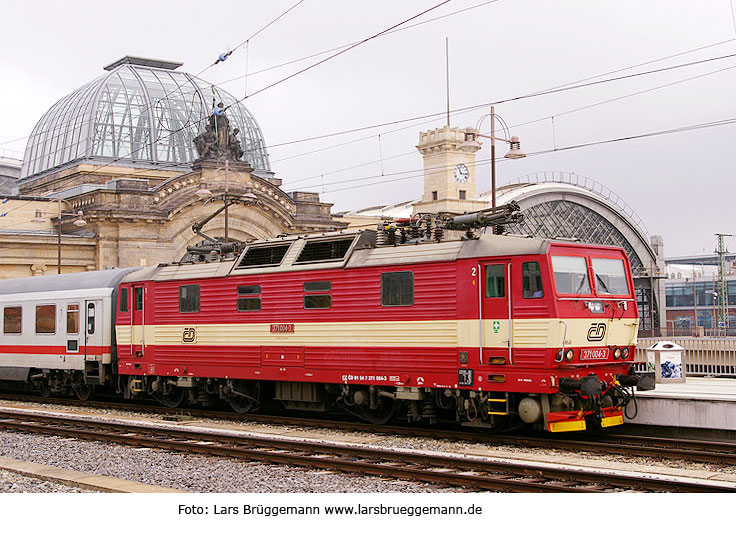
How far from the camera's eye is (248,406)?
80.8 ft

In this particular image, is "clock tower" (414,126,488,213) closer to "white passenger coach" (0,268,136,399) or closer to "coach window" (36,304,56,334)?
"white passenger coach" (0,268,136,399)

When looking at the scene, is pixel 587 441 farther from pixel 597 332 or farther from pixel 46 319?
→ pixel 46 319

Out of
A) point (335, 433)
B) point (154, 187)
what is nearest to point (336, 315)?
point (335, 433)

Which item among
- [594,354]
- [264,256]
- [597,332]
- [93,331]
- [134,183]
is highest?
[134,183]

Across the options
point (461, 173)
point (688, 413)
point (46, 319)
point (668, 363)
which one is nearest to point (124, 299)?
point (46, 319)

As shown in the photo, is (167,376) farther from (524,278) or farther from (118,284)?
(524,278)

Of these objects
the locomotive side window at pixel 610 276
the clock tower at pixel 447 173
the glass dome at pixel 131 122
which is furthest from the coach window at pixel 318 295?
the clock tower at pixel 447 173

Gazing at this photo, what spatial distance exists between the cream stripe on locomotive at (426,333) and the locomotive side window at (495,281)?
1.79ft

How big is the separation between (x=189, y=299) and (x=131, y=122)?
53.8 metres

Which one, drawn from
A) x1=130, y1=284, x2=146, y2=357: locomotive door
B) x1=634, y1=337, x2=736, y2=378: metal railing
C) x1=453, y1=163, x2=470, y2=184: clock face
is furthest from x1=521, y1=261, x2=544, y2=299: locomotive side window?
x1=453, y1=163, x2=470, y2=184: clock face

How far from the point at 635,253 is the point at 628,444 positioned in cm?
11038

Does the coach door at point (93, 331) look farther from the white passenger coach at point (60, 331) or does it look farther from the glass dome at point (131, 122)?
the glass dome at point (131, 122)

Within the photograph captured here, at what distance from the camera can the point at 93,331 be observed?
28297mm

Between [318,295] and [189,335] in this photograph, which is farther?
[189,335]
